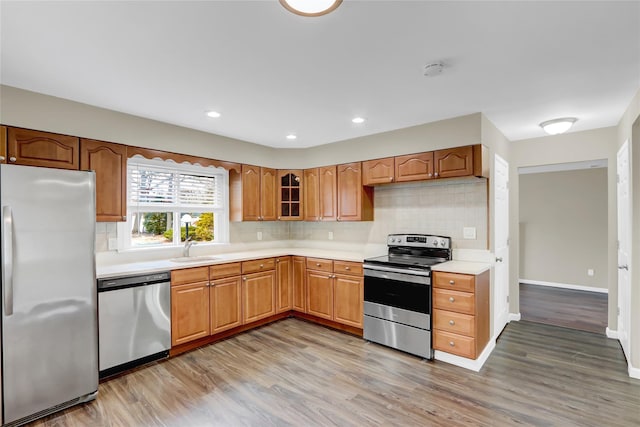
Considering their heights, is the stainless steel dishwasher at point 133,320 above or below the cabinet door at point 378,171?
below

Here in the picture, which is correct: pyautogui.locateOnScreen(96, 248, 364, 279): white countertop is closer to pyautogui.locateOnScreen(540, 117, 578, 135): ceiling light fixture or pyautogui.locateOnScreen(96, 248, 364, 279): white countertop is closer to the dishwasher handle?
the dishwasher handle

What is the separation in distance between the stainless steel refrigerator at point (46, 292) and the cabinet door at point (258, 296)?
1.58 meters

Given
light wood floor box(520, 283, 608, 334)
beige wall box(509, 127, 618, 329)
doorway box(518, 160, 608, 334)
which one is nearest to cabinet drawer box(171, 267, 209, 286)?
beige wall box(509, 127, 618, 329)

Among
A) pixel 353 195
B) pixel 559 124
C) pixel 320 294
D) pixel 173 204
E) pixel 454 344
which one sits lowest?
pixel 454 344

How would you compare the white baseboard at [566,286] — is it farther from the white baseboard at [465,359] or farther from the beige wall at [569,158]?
the white baseboard at [465,359]

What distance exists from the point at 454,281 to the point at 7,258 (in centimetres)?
343

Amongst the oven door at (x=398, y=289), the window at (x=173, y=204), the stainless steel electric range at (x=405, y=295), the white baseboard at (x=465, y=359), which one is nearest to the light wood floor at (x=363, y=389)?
the white baseboard at (x=465, y=359)

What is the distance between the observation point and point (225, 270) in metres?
3.59

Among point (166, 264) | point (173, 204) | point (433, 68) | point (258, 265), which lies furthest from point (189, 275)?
point (433, 68)

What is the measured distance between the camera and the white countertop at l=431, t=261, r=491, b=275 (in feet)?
9.69

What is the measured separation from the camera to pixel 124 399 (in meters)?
2.45

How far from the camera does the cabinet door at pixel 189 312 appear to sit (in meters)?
3.17

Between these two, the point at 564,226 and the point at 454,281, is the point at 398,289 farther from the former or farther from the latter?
the point at 564,226

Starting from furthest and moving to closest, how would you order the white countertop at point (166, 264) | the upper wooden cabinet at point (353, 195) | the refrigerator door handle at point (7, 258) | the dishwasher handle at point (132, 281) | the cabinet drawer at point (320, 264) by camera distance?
the upper wooden cabinet at point (353, 195) < the cabinet drawer at point (320, 264) < the white countertop at point (166, 264) < the dishwasher handle at point (132, 281) < the refrigerator door handle at point (7, 258)
